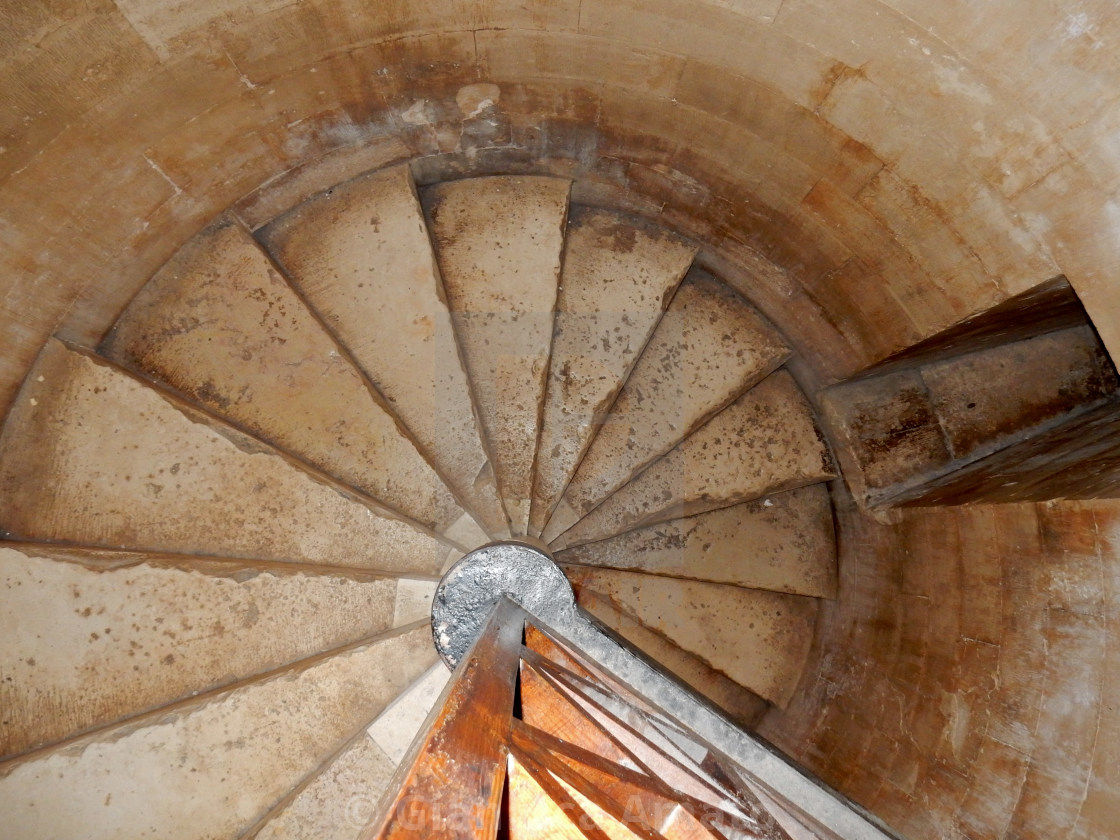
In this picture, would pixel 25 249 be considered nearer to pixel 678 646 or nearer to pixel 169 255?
pixel 169 255

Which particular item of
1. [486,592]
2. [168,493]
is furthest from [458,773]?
[168,493]

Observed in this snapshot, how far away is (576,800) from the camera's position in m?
1.90

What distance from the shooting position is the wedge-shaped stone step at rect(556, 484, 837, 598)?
194 inches

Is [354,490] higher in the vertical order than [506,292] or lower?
lower

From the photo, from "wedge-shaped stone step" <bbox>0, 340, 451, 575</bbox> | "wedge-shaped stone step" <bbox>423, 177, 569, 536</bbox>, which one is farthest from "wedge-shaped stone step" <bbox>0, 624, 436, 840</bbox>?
"wedge-shaped stone step" <bbox>423, 177, 569, 536</bbox>

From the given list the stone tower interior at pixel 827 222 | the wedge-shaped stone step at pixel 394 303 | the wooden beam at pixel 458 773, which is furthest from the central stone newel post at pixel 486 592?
the wooden beam at pixel 458 773

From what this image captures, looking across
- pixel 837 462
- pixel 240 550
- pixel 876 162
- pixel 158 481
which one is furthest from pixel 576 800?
pixel 837 462

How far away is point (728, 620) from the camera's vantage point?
5074 millimetres

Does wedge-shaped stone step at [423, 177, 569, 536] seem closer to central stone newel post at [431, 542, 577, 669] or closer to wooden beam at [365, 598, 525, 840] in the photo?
central stone newel post at [431, 542, 577, 669]

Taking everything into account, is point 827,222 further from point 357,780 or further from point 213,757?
point 213,757

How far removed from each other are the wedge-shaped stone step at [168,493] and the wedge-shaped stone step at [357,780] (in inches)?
30.0

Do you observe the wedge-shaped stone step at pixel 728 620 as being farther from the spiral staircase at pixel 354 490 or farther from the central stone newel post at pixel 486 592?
the central stone newel post at pixel 486 592

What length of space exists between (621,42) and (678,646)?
12.1ft

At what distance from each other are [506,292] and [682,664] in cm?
281
